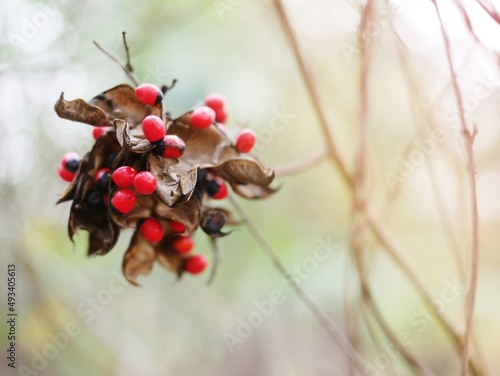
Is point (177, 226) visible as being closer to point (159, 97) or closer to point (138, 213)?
point (138, 213)

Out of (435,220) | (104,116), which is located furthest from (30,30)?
(435,220)

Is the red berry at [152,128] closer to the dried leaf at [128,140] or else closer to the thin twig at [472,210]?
the dried leaf at [128,140]

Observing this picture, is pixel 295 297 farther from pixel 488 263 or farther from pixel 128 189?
pixel 128 189

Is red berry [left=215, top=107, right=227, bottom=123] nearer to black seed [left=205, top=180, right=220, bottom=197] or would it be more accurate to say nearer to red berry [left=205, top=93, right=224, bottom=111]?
red berry [left=205, top=93, right=224, bottom=111]

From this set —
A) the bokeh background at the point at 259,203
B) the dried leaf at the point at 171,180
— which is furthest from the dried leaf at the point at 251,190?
the bokeh background at the point at 259,203

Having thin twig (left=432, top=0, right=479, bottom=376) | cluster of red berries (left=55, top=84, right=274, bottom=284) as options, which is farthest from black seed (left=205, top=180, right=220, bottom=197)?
thin twig (left=432, top=0, right=479, bottom=376)

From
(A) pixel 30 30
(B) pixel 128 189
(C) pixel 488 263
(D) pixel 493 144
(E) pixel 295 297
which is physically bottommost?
(C) pixel 488 263

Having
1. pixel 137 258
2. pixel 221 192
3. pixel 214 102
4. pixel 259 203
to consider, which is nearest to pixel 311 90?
pixel 214 102
